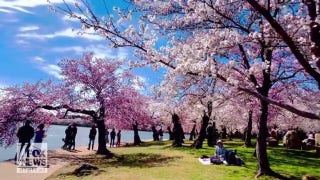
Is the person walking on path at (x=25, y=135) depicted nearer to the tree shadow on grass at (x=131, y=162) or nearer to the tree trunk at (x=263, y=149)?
the tree shadow on grass at (x=131, y=162)

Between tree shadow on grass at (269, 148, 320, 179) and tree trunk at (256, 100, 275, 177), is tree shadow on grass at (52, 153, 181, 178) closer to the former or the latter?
tree trunk at (256, 100, 275, 177)

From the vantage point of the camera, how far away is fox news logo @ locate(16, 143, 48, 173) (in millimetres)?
17361

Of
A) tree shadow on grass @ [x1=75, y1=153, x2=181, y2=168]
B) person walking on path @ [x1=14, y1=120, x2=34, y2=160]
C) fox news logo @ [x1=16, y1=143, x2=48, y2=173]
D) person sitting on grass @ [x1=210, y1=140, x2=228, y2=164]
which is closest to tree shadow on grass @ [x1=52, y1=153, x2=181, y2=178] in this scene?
tree shadow on grass @ [x1=75, y1=153, x2=181, y2=168]

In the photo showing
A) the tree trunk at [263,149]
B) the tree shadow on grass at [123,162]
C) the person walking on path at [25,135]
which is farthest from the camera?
the tree shadow on grass at [123,162]

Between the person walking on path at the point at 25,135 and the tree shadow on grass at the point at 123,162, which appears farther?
→ the tree shadow on grass at the point at 123,162

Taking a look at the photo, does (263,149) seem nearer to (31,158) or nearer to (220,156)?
(220,156)

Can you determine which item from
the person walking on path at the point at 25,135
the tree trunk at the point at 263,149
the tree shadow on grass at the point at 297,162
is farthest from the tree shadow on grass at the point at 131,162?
the tree shadow on grass at the point at 297,162

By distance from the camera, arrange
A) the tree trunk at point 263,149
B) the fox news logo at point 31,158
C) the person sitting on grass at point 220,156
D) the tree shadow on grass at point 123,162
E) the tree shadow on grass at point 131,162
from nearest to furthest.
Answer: the tree trunk at point 263,149 → the fox news logo at point 31,158 → the tree shadow on grass at point 123,162 → the tree shadow on grass at point 131,162 → the person sitting on grass at point 220,156

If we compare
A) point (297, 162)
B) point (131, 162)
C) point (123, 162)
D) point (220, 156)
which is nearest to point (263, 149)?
point (220, 156)

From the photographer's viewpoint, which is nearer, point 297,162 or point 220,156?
point 220,156

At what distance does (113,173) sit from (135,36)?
7.41m

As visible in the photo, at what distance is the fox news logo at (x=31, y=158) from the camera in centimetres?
1736

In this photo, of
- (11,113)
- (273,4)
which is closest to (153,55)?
(273,4)

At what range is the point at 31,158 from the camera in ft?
62.1
